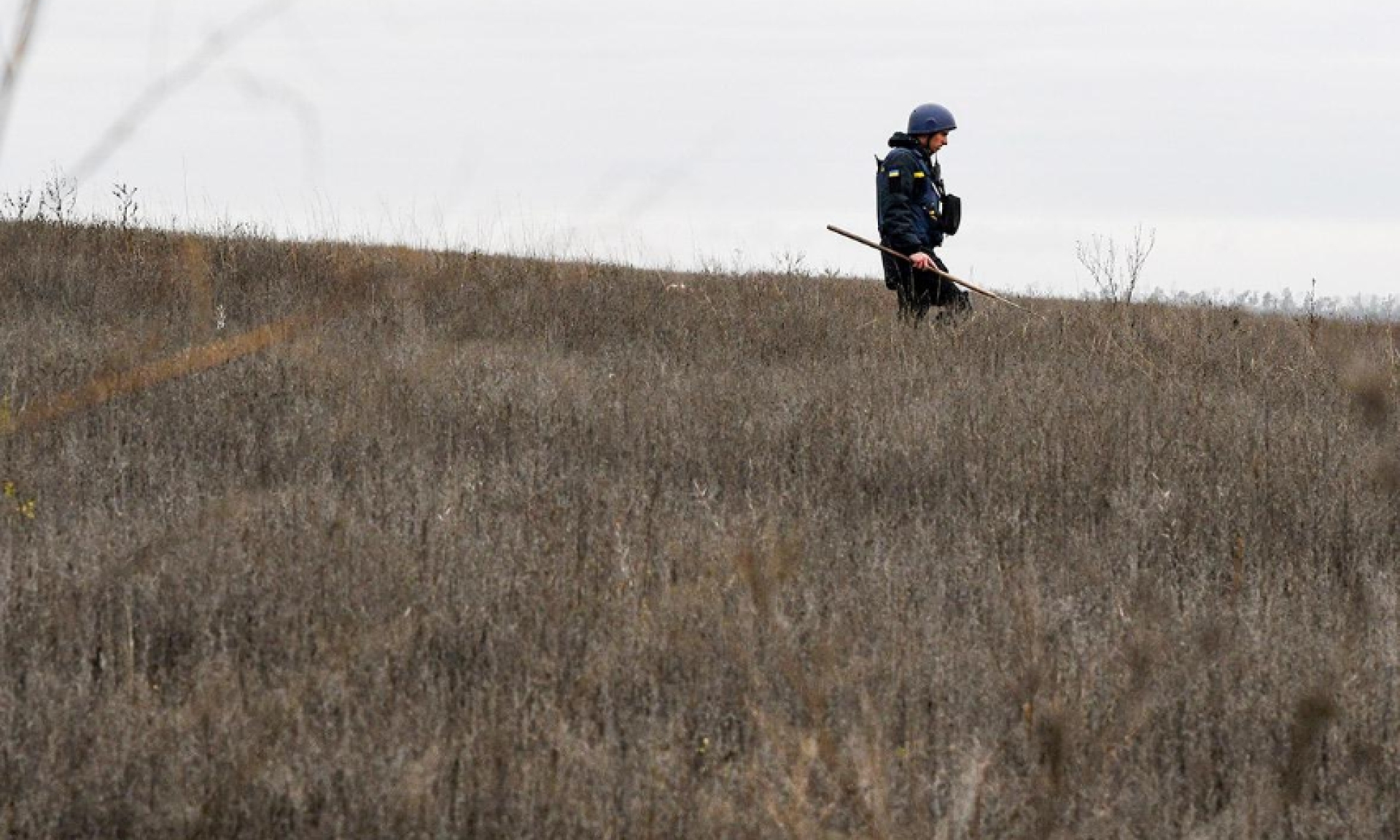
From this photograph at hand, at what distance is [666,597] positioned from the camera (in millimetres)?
3984

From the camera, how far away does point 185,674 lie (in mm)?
3516

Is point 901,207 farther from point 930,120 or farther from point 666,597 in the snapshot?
point 666,597

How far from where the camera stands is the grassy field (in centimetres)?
291

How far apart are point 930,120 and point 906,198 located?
509 millimetres

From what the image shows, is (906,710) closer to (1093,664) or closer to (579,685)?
(1093,664)

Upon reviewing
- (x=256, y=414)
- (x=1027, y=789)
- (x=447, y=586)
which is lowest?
(x=1027, y=789)

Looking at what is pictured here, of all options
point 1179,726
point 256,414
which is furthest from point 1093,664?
point 256,414

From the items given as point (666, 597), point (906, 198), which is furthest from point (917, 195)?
point (666, 597)

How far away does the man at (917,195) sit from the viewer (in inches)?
339

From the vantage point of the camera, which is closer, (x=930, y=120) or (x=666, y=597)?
(x=666, y=597)

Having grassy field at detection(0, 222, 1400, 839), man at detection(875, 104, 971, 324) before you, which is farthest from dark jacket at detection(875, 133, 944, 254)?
Answer: grassy field at detection(0, 222, 1400, 839)

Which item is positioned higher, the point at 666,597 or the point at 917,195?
the point at 917,195

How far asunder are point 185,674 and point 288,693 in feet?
1.25

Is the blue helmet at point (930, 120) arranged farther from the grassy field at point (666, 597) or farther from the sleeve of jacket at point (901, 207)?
the grassy field at point (666, 597)
